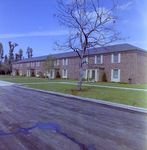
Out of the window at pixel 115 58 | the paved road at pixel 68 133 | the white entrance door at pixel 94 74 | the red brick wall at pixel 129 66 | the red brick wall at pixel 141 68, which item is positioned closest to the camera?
the paved road at pixel 68 133

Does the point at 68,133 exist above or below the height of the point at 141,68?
below

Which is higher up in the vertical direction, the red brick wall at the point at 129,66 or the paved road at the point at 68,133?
the red brick wall at the point at 129,66

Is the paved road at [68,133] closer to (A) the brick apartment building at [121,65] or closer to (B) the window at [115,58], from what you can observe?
(A) the brick apartment building at [121,65]

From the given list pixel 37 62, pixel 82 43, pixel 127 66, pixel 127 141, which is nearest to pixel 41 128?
pixel 127 141

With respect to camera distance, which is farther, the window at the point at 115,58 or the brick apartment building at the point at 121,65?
the window at the point at 115,58

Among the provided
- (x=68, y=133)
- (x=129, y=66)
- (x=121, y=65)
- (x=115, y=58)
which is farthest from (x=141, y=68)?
(x=68, y=133)

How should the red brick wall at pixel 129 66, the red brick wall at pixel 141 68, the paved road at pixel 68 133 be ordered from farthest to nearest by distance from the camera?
the red brick wall at pixel 141 68
the red brick wall at pixel 129 66
the paved road at pixel 68 133

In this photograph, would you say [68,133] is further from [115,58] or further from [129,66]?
[115,58]

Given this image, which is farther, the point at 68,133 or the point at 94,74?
the point at 94,74

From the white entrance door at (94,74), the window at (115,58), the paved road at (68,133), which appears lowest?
the paved road at (68,133)

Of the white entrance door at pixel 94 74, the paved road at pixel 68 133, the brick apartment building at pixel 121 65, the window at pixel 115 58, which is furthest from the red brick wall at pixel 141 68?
the paved road at pixel 68 133

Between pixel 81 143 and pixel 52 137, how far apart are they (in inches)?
28.3

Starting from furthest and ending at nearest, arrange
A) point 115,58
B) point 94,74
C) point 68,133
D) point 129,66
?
point 94,74 → point 115,58 → point 129,66 → point 68,133

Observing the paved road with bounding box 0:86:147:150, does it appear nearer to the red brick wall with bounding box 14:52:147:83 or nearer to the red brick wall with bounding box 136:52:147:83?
the red brick wall with bounding box 14:52:147:83
